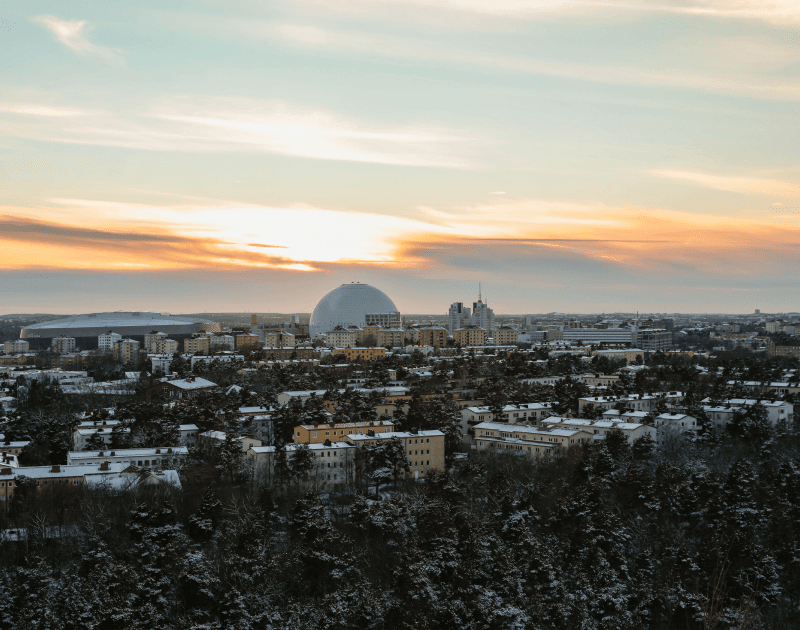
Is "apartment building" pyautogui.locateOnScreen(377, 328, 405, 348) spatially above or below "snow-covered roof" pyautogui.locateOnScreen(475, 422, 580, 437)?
above

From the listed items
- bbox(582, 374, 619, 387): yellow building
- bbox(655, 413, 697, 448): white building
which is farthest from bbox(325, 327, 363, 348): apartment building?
bbox(655, 413, 697, 448): white building

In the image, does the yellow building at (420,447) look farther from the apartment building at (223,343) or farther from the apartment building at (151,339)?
the apartment building at (151,339)

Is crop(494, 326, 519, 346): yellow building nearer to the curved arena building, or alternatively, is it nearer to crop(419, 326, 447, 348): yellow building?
crop(419, 326, 447, 348): yellow building

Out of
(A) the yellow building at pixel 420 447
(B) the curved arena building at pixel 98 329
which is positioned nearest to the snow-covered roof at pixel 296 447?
(A) the yellow building at pixel 420 447

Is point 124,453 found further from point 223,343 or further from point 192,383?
point 223,343

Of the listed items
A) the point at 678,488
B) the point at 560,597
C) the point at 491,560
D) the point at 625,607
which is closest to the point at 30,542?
the point at 491,560

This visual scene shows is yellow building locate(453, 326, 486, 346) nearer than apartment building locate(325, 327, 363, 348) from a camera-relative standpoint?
No

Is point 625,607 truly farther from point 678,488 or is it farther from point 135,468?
point 135,468
